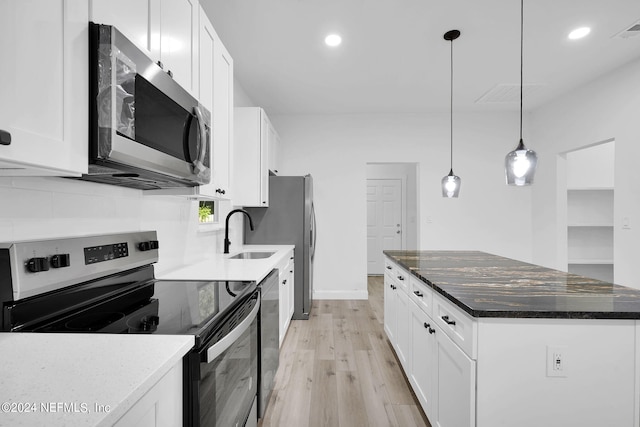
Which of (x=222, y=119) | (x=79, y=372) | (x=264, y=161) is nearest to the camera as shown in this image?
(x=79, y=372)

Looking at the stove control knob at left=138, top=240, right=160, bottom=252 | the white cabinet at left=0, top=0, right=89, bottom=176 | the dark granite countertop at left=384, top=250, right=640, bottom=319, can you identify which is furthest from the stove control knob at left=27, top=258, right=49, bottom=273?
the dark granite countertop at left=384, top=250, right=640, bottom=319

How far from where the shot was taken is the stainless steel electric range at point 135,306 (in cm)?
89

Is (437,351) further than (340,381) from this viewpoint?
No

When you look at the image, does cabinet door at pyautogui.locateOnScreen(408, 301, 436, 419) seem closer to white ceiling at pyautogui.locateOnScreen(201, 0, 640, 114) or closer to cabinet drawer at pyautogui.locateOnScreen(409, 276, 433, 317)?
cabinet drawer at pyautogui.locateOnScreen(409, 276, 433, 317)

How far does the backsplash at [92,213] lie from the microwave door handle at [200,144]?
0.40 m

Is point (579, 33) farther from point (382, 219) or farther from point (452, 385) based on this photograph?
point (382, 219)

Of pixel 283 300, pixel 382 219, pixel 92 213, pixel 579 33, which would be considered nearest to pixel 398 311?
pixel 283 300

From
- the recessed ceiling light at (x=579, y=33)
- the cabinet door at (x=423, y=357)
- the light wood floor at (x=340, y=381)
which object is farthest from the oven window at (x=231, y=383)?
the recessed ceiling light at (x=579, y=33)

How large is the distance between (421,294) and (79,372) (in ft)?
5.36

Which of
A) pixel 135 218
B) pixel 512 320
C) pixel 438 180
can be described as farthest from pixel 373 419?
pixel 438 180

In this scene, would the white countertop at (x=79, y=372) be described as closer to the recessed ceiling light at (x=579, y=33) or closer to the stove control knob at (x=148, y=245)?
the stove control knob at (x=148, y=245)

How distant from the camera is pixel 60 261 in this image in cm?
103

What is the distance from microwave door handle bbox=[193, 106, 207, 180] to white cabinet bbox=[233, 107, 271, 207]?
172 centimetres

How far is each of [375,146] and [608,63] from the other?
102 inches
